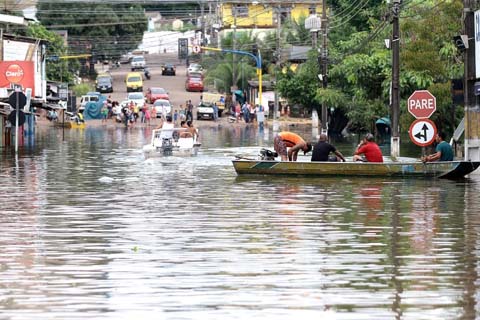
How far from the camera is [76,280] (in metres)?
13.8

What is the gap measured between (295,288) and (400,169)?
57.8 ft

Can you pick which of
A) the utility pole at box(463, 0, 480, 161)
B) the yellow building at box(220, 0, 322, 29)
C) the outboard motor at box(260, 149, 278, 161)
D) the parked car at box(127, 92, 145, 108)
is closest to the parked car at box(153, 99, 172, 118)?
the parked car at box(127, 92, 145, 108)

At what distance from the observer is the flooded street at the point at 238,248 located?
40.1 ft

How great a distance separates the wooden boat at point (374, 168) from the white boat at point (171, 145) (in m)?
11.8

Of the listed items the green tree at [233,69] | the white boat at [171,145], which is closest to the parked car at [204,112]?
the green tree at [233,69]

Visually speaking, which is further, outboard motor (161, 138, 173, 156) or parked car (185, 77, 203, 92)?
parked car (185, 77, 203, 92)

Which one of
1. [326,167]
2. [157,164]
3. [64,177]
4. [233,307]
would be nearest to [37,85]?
[157,164]

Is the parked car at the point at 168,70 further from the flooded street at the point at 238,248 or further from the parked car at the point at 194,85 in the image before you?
the flooded street at the point at 238,248

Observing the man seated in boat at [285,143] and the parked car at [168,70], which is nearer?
the man seated in boat at [285,143]

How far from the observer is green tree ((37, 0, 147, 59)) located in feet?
433

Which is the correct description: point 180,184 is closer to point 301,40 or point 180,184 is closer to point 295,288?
point 295,288

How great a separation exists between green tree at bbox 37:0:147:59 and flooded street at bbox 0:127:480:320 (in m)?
102

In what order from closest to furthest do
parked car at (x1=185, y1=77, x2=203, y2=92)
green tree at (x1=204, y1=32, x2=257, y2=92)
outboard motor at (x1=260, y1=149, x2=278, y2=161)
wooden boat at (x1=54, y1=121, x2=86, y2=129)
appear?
outboard motor at (x1=260, y1=149, x2=278, y2=161)
wooden boat at (x1=54, y1=121, x2=86, y2=129)
green tree at (x1=204, y1=32, x2=257, y2=92)
parked car at (x1=185, y1=77, x2=203, y2=92)

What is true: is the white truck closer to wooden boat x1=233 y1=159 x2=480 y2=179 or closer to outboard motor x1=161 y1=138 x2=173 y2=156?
outboard motor x1=161 y1=138 x2=173 y2=156
